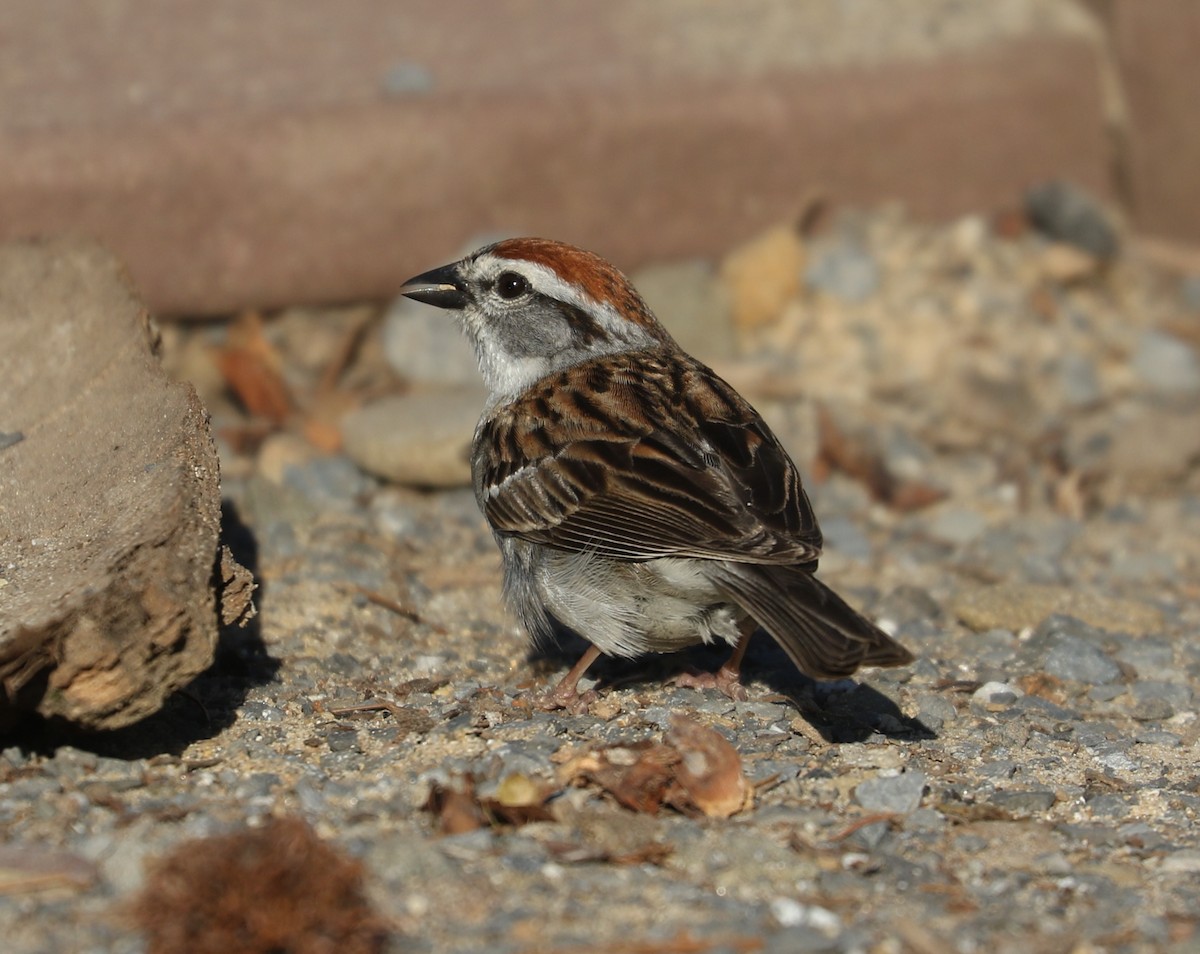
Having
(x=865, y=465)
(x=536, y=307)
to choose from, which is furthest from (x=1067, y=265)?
(x=536, y=307)

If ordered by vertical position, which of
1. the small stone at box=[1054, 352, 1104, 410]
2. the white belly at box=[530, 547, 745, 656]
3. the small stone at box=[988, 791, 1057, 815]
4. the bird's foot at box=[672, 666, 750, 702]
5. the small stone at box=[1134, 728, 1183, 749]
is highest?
the small stone at box=[1054, 352, 1104, 410]

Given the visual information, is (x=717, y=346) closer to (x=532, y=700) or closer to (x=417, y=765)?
(x=532, y=700)

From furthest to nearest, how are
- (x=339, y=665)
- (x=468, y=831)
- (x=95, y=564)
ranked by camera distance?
1. (x=339, y=665)
2. (x=95, y=564)
3. (x=468, y=831)

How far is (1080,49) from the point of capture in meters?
9.27

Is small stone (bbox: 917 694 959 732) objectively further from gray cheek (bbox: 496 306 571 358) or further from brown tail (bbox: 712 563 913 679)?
gray cheek (bbox: 496 306 571 358)

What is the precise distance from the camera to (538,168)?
8.41 meters

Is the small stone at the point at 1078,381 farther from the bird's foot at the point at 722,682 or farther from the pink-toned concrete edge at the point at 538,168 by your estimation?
the bird's foot at the point at 722,682

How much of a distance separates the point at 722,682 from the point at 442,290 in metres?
1.90

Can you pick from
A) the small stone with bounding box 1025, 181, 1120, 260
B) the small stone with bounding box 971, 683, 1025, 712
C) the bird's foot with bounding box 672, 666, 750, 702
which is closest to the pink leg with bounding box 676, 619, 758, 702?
the bird's foot with bounding box 672, 666, 750, 702

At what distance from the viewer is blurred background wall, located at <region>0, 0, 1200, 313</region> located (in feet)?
26.1

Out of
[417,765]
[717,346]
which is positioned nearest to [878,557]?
[717,346]

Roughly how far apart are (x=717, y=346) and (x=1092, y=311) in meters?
2.23

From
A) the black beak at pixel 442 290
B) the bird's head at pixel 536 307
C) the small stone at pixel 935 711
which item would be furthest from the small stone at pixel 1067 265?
the small stone at pixel 935 711

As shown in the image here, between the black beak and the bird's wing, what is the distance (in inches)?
21.3
